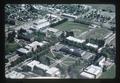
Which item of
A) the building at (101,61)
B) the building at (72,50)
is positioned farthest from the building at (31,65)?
the building at (101,61)

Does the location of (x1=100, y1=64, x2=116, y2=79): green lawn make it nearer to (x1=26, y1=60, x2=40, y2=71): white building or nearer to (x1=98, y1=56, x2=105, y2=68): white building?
(x1=98, y1=56, x2=105, y2=68): white building

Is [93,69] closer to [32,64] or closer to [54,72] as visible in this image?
[54,72]

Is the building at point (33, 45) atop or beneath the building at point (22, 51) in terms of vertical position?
atop

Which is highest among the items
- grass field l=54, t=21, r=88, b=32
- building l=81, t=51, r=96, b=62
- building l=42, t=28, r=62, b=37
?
grass field l=54, t=21, r=88, b=32

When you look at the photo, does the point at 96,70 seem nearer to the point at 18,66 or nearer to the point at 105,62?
the point at 105,62

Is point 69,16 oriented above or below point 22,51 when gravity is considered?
above

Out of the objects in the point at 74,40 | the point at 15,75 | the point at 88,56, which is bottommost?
the point at 15,75

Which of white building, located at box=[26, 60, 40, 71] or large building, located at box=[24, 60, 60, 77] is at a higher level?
white building, located at box=[26, 60, 40, 71]

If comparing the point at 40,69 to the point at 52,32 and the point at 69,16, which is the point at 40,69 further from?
the point at 69,16

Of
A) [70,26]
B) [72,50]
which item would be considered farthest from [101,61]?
[70,26]

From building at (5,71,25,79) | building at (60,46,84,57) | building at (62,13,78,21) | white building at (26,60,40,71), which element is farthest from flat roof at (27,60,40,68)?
building at (62,13,78,21)

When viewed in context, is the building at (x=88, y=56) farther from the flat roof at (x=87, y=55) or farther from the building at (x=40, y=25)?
the building at (x=40, y=25)
